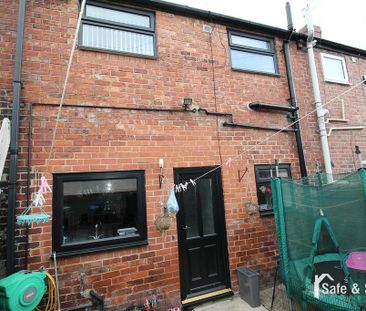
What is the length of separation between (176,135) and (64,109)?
192 centimetres

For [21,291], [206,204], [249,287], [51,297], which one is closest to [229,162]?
[206,204]

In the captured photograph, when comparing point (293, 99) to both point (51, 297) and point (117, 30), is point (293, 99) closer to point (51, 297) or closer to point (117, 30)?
point (117, 30)

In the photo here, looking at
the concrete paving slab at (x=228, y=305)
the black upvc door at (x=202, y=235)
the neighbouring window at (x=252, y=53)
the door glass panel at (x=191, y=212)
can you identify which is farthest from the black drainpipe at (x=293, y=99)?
the concrete paving slab at (x=228, y=305)

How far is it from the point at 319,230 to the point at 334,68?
17.1 ft

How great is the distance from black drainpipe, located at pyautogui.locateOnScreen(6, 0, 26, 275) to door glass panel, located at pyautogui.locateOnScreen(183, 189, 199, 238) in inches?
105

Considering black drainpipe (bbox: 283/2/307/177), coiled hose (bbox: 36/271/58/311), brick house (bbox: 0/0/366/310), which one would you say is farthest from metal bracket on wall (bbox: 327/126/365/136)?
coiled hose (bbox: 36/271/58/311)

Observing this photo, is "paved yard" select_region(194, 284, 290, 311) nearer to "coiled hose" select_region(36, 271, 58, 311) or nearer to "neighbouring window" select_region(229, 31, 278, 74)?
"coiled hose" select_region(36, 271, 58, 311)

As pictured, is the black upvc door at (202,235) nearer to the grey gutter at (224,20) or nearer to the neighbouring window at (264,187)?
the neighbouring window at (264,187)

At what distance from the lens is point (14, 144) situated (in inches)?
141

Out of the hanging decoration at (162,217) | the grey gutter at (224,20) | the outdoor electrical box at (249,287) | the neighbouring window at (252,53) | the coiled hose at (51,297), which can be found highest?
the grey gutter at (224,20)

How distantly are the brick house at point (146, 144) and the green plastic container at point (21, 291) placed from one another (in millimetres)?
497

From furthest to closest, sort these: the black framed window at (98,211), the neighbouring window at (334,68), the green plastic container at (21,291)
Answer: the neighbouring window at (334,68) < the black framed window at (98,211) < the green plastic container at (21,291)

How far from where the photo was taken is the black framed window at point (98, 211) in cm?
379

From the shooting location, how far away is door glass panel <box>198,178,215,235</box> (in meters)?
4.77
